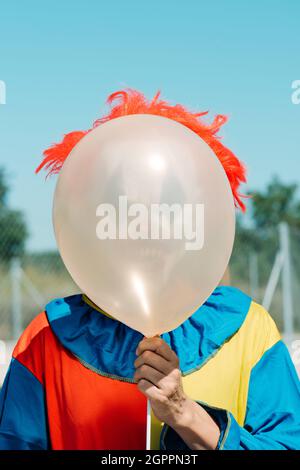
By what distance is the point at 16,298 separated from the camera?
10.5 m

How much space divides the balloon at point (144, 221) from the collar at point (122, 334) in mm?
230

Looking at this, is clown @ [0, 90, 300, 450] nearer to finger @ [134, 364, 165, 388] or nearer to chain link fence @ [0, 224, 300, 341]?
finger @ [134, 364, 165, 388]

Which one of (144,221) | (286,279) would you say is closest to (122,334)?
(144,221)

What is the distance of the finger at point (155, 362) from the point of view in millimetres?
1414

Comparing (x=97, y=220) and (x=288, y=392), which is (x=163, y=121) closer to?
(x=97, y=220)

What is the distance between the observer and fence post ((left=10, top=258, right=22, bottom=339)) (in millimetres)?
10438

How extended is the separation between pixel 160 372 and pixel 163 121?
0.53 m

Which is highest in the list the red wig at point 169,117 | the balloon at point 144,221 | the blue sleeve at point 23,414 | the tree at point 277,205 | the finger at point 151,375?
the tree at point 277,205

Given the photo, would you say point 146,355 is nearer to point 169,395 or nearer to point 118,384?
point 169,395

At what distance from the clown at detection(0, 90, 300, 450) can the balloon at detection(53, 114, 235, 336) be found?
229 mm

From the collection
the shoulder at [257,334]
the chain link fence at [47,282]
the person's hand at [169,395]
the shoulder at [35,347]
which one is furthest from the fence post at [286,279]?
the person's hand at [169,395]

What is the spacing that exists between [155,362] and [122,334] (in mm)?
291

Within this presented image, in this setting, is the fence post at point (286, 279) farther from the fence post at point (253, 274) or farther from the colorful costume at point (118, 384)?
the colorful costume at point (118, 384)

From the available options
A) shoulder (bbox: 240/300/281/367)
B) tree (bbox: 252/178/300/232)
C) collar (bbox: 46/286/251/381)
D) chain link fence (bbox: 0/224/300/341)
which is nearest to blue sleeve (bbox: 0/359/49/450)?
collar (bbox: 46/286/251/381)
